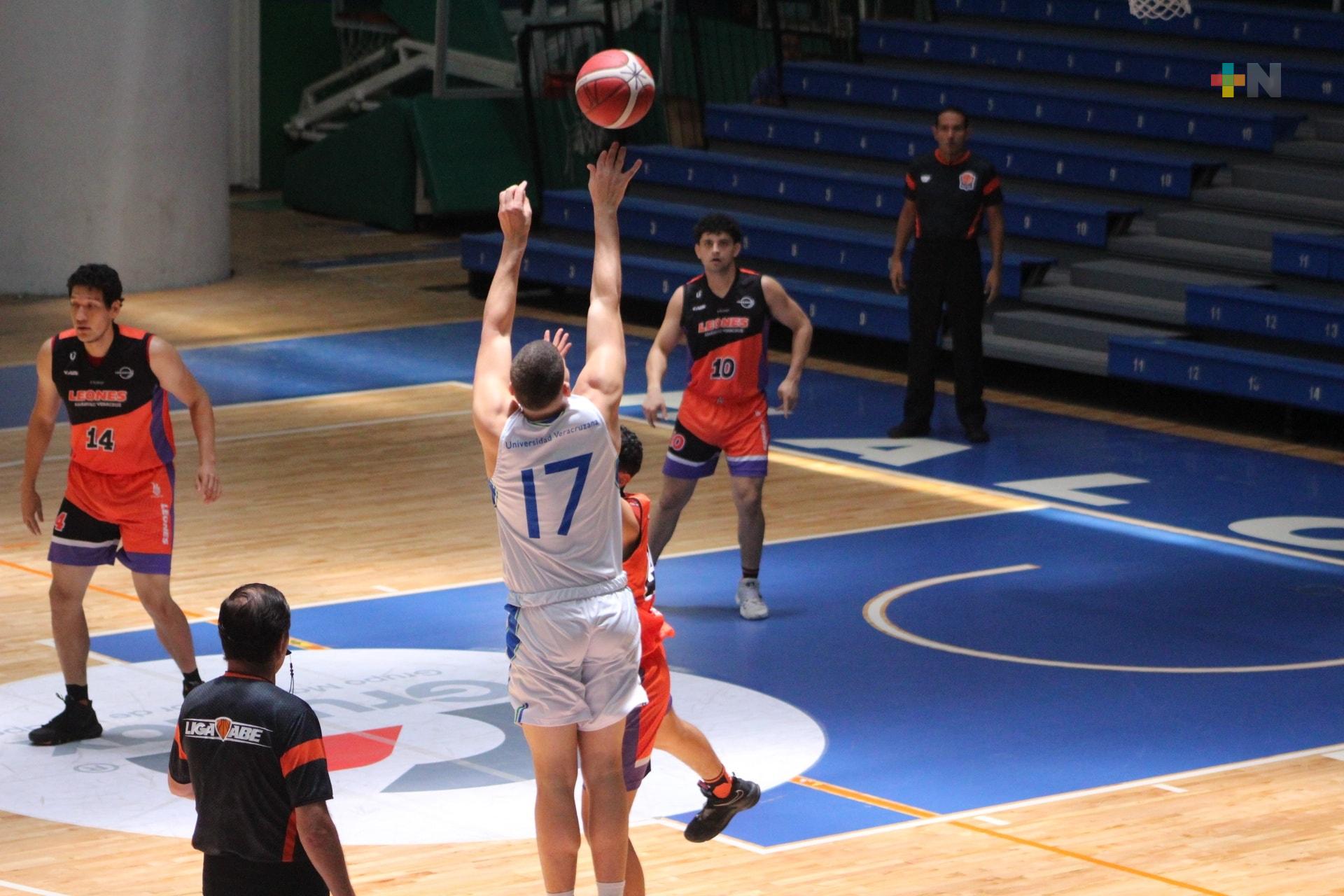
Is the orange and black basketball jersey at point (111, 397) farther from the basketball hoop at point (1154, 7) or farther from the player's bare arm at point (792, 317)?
the basketball hoop at point (1154, 7)

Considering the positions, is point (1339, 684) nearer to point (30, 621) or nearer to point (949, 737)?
point (949, 737)

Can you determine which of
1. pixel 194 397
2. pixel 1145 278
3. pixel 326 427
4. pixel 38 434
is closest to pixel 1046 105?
pixel 1145 278

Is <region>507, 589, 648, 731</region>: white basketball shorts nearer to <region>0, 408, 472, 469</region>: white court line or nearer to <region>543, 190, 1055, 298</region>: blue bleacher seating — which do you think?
<region>0, 408, 472, 469</region>: white court line

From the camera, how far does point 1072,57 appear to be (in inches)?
760

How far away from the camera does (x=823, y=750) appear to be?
26.7 feet

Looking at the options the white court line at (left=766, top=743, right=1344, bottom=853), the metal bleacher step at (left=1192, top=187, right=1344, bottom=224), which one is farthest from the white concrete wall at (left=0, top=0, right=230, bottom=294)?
the white court line at (left=766, top=743, right=1344, bottom=853)

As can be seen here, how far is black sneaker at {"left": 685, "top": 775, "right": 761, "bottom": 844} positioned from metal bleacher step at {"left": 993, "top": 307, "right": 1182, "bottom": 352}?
928 centimetres

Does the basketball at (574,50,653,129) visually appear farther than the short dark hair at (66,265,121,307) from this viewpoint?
No

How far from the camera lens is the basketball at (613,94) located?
7.05m

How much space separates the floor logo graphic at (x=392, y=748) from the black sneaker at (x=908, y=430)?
5512 mm

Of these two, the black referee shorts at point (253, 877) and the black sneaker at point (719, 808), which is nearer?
the black referee shorts at point (253, 877)

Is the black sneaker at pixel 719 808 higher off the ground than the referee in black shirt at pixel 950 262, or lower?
lower

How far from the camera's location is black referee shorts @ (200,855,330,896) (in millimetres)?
4582

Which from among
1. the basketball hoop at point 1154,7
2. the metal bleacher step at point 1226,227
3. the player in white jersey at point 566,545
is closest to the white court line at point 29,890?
the player in white jersey at point 566,545
